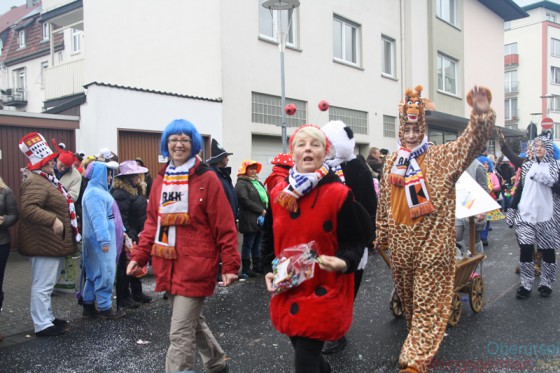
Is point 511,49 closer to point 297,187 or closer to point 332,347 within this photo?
point 332,347

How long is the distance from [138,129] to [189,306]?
26.1 feet

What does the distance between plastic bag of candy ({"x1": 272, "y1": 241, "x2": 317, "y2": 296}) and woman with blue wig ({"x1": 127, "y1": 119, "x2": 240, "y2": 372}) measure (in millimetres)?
674

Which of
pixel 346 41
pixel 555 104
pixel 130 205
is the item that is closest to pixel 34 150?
pixel 130 205

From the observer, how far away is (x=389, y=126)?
782 inches

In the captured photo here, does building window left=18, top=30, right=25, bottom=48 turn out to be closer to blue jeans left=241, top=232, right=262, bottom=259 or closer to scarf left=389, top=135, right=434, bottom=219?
blue jeans left=241, top=232, right=262, bottom=259

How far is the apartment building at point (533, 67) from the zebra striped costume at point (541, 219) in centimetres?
5050

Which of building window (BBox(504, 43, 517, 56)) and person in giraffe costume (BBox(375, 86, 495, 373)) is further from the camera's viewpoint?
building window (BBox(504, 43, 517, 56))

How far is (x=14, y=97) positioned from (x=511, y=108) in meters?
47.0

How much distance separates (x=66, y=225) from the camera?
17.7 feet

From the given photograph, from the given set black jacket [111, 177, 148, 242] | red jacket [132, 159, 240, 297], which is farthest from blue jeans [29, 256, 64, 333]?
red jacket [132, 159, 240, 297]

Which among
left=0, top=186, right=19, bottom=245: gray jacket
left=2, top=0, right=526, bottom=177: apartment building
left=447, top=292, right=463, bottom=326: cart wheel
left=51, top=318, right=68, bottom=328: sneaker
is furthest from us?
left=2, top=0, right=526, bottom=177: apartment building

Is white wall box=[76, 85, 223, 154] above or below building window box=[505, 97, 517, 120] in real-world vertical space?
below

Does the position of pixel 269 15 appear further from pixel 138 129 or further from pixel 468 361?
pixel 468 361

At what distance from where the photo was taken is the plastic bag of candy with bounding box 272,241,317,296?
294cm
